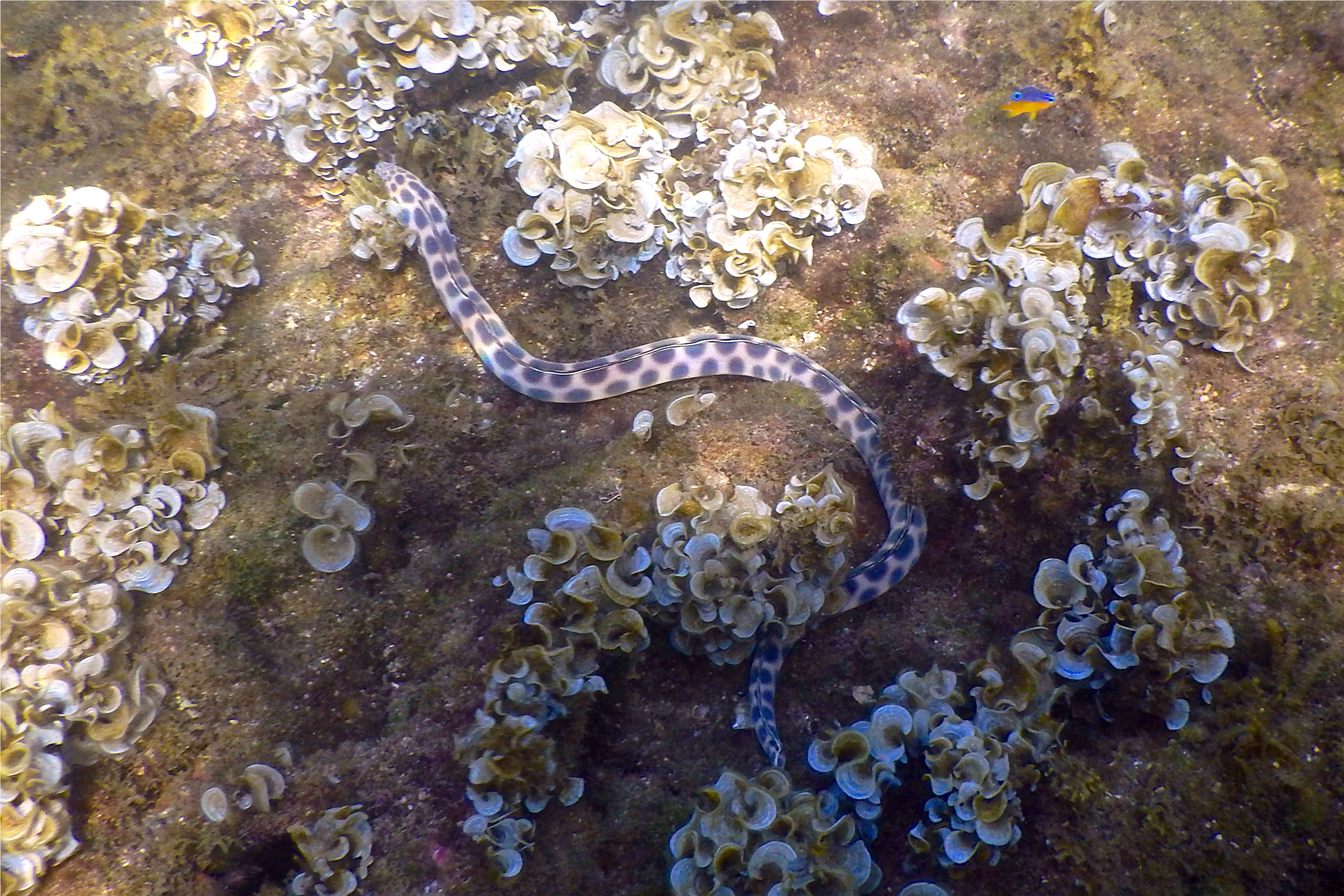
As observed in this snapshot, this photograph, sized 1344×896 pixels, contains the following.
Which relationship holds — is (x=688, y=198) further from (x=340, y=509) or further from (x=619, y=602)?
(x=340, y=509)

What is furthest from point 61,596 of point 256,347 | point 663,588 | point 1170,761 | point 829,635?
point 1170,761

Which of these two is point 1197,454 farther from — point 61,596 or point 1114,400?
point 61,596

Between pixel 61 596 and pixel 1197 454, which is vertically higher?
pixel 1197 454

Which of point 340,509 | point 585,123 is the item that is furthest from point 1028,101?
point 340,509

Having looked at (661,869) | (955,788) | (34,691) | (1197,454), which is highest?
(1197,454)

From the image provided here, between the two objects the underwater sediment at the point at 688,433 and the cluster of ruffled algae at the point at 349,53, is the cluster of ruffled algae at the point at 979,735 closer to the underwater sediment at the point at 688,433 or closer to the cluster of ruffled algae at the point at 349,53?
the underwater sediment at the point at 688,433

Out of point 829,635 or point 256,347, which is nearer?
point 829,635

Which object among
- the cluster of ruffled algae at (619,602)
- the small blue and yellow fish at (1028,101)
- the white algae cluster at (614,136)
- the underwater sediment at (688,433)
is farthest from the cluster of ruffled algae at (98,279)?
the small blue and yellow fish at (1028,101)
